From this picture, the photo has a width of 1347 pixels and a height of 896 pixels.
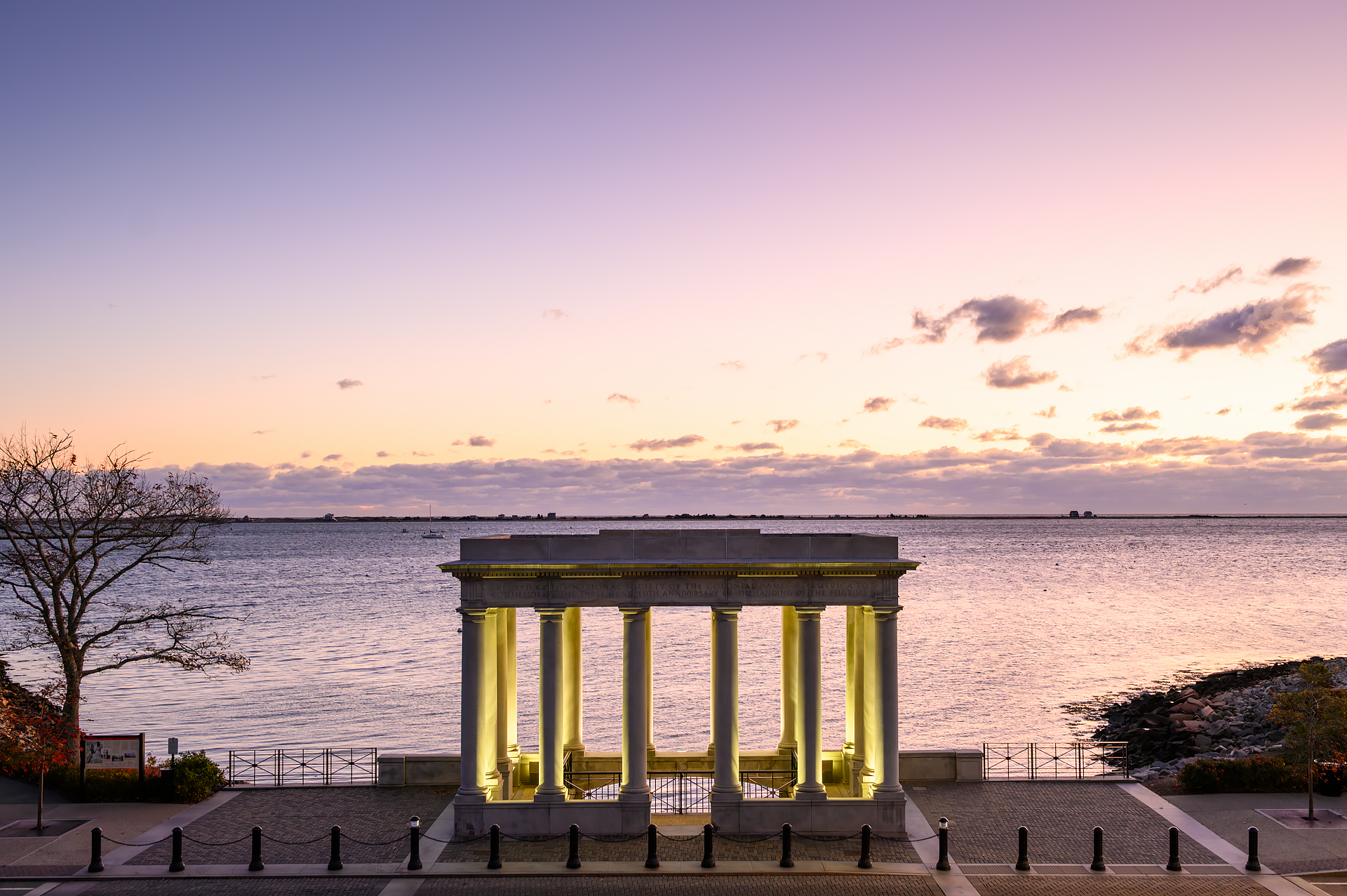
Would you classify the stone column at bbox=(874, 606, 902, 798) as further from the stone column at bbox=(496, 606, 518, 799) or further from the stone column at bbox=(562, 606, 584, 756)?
the stone column at bbox=(496, 606, 518, 799)

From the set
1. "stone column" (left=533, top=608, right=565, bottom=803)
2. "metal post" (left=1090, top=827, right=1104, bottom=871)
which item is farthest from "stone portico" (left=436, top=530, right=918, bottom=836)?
"metal post" (left=1090, top=827, right=1104, bottom=871)

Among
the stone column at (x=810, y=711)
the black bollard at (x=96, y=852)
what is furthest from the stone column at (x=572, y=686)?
the black bollard at (x=96, y=852)

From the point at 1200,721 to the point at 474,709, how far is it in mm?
49577

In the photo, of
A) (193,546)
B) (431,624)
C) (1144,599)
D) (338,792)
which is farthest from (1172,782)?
(1144,599)

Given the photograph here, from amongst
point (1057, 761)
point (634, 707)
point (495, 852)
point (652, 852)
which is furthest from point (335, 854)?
→ point (1057, 761)

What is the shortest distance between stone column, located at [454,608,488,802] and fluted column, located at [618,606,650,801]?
4.20 meters

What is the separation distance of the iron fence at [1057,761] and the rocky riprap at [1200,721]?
49.2 inches

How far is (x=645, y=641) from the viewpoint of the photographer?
28.2 meters

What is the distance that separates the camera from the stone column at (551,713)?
89.1ft

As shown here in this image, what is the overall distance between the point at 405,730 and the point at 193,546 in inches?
910

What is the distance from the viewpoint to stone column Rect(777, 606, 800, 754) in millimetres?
32781

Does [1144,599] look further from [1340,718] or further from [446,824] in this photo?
[446,824]

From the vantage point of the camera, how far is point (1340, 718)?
30.2m

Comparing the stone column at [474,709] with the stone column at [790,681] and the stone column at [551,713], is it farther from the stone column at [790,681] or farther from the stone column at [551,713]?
the stone column at [790,681]
